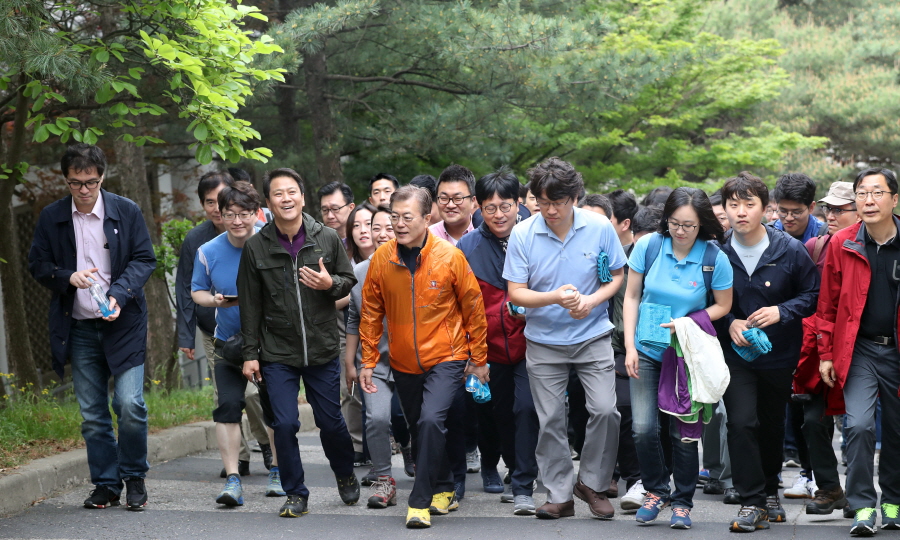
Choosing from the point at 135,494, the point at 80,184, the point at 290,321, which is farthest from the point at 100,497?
the point at 80,184

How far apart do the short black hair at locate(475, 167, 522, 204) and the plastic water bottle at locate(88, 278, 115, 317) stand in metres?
2.46

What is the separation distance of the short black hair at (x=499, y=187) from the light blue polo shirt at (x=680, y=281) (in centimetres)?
101

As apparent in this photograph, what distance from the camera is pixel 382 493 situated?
6.05m

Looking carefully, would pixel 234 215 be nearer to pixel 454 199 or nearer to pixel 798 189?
pixel 454 199

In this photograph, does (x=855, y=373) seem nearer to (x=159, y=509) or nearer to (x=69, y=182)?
(x=159, y=509)

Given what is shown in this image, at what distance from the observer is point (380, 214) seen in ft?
22.9

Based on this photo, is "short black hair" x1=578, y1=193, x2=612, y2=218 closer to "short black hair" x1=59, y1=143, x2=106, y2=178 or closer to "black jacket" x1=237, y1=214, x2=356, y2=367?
"black jacket" x1=237, y1=214, x2=356, y2=367

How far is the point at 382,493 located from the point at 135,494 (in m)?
1.58

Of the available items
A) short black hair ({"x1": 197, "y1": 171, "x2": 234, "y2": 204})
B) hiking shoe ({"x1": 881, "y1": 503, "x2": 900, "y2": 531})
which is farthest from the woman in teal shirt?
short black hair ({"x1": 197, "y1": 171, "x2": 234, "y2": 204})

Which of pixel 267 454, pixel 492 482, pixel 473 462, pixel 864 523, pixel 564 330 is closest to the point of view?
pixel 864 523

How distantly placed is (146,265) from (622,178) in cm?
1165

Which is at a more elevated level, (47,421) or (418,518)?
(47,421)

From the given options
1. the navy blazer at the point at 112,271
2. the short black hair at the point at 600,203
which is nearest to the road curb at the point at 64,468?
the navy blazer at the point at 112,271

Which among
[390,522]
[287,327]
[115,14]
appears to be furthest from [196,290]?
[115,14]
